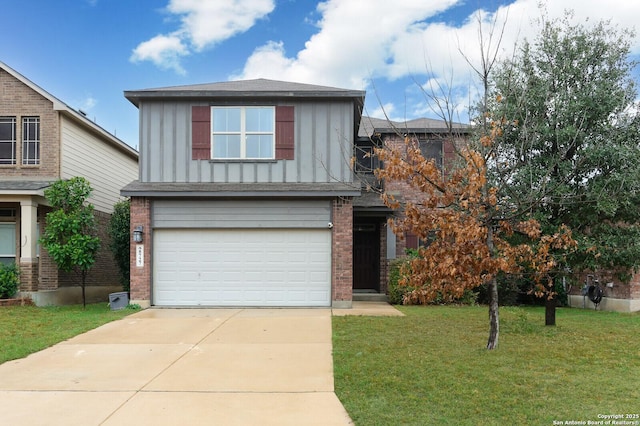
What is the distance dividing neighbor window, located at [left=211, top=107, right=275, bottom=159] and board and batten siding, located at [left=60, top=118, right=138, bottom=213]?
211 inches

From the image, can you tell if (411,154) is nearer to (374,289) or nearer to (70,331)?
(70,331)

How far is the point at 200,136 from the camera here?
44.2 ft

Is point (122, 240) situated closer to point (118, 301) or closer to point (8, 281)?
point (118, 301)

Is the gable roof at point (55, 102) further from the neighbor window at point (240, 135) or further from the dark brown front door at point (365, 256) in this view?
the dark brown front door at point (365, 256)

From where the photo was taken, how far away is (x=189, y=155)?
13.5m

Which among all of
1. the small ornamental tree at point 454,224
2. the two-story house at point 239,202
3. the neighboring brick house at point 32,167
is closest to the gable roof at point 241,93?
the two-story house at point 239,202

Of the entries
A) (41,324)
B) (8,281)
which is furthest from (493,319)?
(8,281)

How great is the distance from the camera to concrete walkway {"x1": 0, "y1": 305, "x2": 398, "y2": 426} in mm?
5254

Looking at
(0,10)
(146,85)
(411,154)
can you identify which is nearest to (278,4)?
(146,85)

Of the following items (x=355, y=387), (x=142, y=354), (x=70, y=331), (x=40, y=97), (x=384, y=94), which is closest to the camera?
(x=355, y=387)

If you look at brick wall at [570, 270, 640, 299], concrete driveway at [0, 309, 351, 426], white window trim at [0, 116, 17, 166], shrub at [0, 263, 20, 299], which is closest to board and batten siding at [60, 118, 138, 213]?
white window trim at [0, 116, 17, 166]

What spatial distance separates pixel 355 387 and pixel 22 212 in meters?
12.2

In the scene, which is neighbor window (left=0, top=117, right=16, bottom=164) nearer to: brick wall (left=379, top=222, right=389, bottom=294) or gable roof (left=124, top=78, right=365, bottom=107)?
gable roof (left=124, top=78, right=365, bottom=107)

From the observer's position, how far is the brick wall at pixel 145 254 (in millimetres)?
13312
